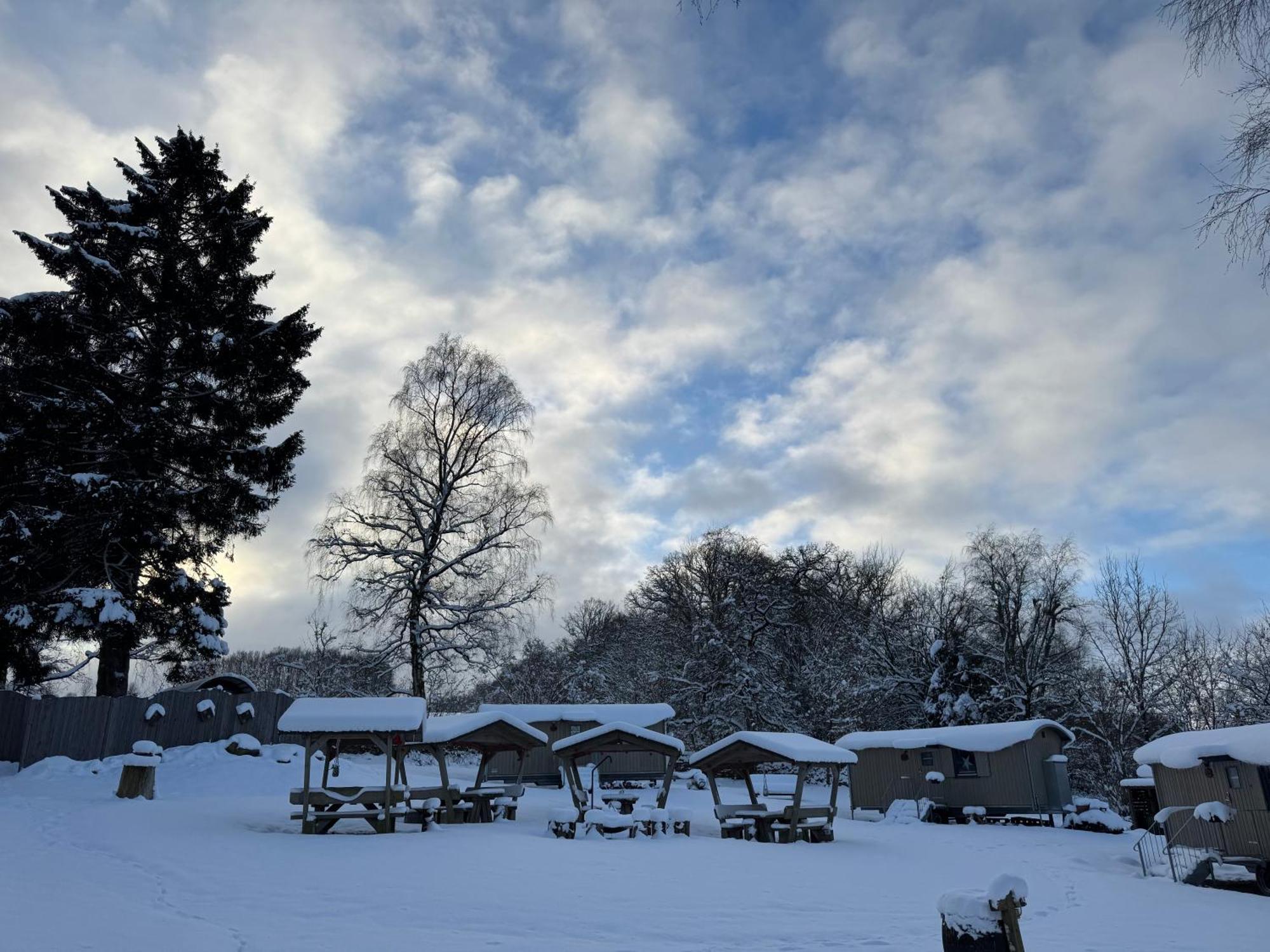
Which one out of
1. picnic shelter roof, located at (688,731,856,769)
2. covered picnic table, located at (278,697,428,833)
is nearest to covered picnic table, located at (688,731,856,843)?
picnic shelter roof, located at (688,731,856,769)

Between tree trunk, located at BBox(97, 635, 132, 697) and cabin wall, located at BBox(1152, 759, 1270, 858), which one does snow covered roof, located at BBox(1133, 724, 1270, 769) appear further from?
tree trunk, located at BBox(97, 635, 132, 697)

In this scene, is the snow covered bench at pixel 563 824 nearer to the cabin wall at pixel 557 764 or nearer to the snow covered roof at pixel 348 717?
the snow covered roof at pixel 348 717

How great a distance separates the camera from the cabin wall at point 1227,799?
1566 cm

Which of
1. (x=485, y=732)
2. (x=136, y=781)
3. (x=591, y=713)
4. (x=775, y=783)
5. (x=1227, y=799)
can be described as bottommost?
(x=775, y=783)

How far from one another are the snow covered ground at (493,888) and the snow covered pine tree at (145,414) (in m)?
4.32

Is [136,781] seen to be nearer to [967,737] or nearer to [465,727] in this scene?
[465,727]

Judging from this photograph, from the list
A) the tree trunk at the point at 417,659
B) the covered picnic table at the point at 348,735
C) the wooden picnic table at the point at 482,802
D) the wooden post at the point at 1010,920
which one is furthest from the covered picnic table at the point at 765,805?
the wooden post at the point at 1010,920

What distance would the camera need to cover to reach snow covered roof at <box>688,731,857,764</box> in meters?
21.2

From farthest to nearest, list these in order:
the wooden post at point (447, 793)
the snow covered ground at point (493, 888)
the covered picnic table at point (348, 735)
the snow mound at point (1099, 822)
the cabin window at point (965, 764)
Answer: the cabin window at point (965, 764), the snow mound at point (1099, 822), the wooden post at point (447, 793), the covered picnic table at point (348, 735), the snow covered ground at point (493, 888)

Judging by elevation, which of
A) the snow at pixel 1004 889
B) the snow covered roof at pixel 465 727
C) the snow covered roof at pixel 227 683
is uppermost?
the snow covered roof at pixel 227 683

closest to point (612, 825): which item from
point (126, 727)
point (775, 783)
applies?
point (126, 727)

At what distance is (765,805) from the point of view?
21672mm

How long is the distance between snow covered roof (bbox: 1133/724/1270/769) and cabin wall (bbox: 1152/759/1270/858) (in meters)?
0.27

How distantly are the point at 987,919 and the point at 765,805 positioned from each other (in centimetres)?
1876
